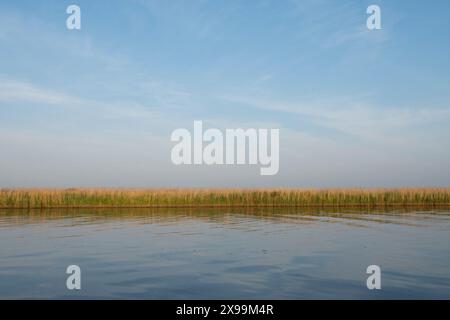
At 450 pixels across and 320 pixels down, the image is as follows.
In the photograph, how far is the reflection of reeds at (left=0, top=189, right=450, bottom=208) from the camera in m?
38.0

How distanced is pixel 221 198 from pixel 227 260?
25.7 meters

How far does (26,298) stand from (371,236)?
13968mm

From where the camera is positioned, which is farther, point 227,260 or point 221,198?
point 221,198

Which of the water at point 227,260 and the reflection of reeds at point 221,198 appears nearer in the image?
the water at point 227,260

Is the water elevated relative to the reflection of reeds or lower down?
lower down

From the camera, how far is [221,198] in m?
39.4

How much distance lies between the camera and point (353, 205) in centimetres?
4000

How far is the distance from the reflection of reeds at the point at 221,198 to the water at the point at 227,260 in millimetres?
15029

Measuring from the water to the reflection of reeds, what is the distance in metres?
15.0

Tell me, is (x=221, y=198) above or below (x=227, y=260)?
above

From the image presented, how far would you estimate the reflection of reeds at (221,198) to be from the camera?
38.0m

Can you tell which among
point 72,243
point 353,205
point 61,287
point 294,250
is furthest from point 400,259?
point 353,205

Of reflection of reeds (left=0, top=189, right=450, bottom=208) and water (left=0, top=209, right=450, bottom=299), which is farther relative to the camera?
reflection of reeds (left=0, top=189, right=450, bottom=208)

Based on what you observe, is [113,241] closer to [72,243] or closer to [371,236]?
[72,243]
